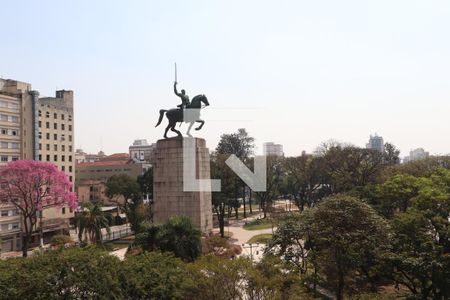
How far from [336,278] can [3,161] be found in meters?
34.8

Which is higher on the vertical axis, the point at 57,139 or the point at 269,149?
the point at 57,139

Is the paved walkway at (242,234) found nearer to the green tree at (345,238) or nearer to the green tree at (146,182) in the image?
the green tree at (146,182)

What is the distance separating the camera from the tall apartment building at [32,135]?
4134cm

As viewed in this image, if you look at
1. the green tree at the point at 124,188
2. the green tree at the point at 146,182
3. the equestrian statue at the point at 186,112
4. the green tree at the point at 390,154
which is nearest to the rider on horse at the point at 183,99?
the equestrian statue at the point at 186,112

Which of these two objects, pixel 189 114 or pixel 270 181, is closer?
pixel 189 114

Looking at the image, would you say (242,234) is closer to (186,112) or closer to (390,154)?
(186,112)

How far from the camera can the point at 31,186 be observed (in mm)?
35688

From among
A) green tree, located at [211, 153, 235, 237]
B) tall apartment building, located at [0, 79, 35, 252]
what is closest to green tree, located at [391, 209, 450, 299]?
green tree, located at [211, 153, 235, 237]

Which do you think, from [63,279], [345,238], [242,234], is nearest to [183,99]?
[345,238]

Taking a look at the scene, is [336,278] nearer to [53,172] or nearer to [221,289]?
[221,289]

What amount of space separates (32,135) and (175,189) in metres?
26.1

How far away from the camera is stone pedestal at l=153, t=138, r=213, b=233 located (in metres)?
25.4

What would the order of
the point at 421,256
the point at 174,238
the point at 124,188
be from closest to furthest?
the point at 421,256
the point at 174,238
the point at 124,188

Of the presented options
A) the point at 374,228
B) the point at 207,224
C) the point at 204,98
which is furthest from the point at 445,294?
the point at 204,98
